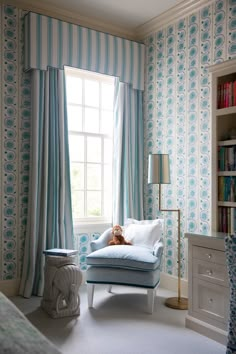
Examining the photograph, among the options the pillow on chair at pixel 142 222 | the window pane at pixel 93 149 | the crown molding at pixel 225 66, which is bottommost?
the pillow on chair at pixel 142 222

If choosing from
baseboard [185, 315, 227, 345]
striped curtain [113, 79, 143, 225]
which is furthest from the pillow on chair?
baseboard [185, 315, 227, 345]

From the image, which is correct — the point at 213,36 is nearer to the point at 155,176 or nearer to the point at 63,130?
the point at 155,176

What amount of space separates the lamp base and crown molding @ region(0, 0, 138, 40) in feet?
10.1

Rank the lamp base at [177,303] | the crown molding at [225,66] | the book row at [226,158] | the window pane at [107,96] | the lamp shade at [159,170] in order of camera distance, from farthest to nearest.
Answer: the window pane at [107,96]
the lamp shade at [159,170]
the lamp base at [177,303]
the book row at [226,158]
the crown molding at [225,66]

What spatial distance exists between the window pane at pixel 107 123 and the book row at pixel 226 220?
191 cm

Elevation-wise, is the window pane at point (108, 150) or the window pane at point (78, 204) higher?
the window pane at point (108, 150)

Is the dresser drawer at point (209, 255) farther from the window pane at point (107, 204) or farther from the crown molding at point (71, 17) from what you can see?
the crown molding at point (71, 17)

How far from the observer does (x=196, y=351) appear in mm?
2438

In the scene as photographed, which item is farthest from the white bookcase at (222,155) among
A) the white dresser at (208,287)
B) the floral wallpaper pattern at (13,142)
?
the floral wallpaper pattern at (13,142)

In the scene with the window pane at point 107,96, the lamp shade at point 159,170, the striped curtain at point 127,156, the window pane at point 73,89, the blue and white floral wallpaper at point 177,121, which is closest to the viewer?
the lamp shade at point 159,170

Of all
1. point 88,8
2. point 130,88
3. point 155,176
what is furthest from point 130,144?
point 88,8

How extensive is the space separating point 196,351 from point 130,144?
A: 2505mm

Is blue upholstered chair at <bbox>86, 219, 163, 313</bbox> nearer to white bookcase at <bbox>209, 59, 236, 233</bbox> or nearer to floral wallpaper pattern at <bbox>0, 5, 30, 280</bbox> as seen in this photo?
white bookcase at <bbox>209, 59, 236, 233</bbox>

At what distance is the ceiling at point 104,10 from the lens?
373cm
